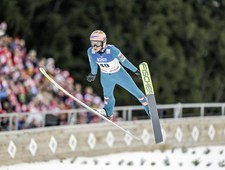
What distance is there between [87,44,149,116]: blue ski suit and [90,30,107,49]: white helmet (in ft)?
0.61

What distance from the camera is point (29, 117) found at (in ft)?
60.0

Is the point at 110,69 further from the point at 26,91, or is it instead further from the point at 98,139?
the point at 98,139

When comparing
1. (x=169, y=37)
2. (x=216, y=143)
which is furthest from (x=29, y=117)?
(x=169, y=37)

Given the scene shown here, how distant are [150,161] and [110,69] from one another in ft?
20.4

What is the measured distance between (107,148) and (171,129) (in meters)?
2.01

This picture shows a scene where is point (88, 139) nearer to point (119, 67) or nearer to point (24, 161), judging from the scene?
point (24, 161)

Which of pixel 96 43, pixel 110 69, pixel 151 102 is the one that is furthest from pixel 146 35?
pixel 96 43

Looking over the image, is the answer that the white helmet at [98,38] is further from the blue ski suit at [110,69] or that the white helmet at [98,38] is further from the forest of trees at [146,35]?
the forest of trees at [146,35]

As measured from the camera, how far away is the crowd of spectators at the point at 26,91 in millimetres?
17625

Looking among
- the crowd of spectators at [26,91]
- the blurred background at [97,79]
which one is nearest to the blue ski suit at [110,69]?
the blurred background at [97,79]

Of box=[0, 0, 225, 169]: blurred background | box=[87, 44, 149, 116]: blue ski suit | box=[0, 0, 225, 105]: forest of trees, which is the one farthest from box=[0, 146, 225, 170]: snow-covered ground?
box=[0, 0, 225, 105]: forest of trees

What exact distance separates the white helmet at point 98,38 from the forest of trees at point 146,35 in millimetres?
10574

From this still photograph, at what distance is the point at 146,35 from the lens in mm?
26219

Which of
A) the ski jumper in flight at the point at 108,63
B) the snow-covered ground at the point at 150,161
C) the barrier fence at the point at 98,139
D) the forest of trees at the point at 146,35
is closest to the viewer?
the ski jumper in flight at the point at 108,63
